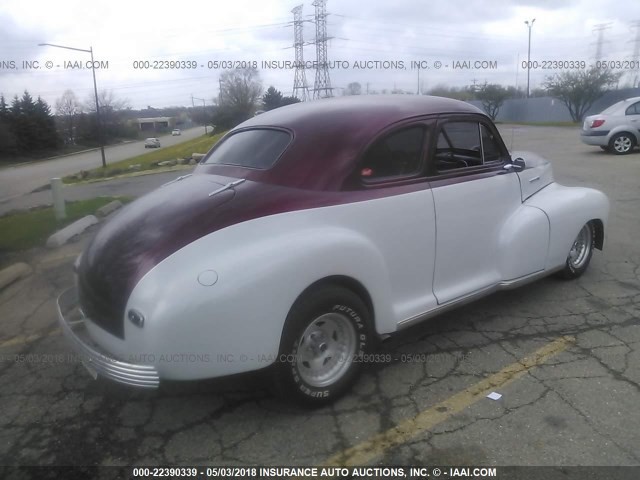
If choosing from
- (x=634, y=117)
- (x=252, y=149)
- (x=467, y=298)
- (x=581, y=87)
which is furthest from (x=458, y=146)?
(x=581, y=87)

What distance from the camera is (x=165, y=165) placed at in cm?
1994

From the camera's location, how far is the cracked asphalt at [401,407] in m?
2.61

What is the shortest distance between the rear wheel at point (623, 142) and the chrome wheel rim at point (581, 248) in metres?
11.3

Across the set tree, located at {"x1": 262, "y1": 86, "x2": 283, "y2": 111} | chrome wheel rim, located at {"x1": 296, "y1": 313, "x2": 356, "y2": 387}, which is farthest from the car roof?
tree, located at {"x1": 262, "y1": 86, "x2": 283, "y2": 111}

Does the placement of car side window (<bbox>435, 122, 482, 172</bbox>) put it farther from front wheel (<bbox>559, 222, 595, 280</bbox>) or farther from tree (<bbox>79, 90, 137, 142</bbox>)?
tree (<bbox>79, 90, 137, 142</bbox>)

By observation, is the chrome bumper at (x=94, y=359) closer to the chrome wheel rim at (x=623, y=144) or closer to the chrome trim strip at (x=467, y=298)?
the chrome trim strip at (x=467, y=298)

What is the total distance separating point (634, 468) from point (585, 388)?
73 centimetres

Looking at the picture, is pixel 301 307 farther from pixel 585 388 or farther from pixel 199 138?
pixel 199 138

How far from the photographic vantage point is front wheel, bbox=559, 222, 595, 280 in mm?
4781

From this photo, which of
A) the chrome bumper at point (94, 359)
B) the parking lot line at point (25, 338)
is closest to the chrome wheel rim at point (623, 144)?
the parking lot line at point (25, 338)

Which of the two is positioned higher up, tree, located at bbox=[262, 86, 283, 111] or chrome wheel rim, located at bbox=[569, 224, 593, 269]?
tree, located at bbox=[262, 86, 283, 111]

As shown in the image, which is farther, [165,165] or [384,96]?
[165,165]

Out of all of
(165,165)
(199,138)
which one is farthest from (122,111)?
(199,138)

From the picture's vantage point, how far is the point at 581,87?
36.6 metres
